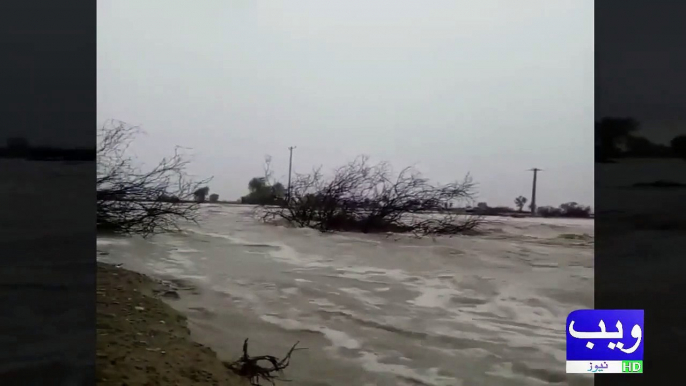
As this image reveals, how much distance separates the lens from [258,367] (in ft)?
6.01

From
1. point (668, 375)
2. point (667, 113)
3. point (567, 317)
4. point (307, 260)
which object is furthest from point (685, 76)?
point (307, 260)

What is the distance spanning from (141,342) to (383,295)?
103 centimetres

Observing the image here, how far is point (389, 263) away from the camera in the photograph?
6.13ft

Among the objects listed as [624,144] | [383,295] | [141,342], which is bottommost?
[141,342]

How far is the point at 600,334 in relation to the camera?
1.86 m

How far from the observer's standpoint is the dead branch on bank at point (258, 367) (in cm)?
183

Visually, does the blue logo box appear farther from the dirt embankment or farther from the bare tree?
the bare tree

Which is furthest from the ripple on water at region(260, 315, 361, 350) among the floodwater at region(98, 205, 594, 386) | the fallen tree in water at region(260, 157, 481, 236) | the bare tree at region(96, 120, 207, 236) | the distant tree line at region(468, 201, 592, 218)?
the distant tree line at region(468, 201, 592, 218)

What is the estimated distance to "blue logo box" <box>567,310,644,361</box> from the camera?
1854 mm

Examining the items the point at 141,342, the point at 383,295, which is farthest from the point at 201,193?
the point at 383,295

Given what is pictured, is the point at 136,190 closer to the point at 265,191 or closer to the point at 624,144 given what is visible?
the point at 265,191

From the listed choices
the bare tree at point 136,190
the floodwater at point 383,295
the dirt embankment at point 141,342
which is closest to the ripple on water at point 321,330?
the floodwater at point 383,295

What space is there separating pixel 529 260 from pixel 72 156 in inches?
77.2

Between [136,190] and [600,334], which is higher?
[136,190]
